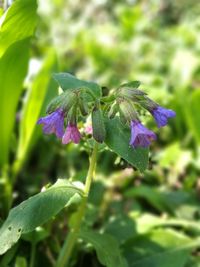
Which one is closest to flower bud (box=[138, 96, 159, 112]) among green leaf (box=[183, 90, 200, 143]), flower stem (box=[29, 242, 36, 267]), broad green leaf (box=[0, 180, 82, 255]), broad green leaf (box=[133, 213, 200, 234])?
broad green leaf (box=[0, 180, 82, 255])

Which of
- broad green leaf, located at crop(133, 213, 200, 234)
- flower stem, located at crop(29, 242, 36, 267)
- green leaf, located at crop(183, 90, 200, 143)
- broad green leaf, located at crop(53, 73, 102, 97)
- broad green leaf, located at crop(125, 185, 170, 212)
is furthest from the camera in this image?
green leaf, located at crop(183, 90, 200, 143)

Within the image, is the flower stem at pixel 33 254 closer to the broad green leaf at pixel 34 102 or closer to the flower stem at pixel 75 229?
the flower stem at pixel 75 229

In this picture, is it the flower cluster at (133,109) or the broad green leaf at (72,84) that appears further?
the broad green leaf at (72,84)

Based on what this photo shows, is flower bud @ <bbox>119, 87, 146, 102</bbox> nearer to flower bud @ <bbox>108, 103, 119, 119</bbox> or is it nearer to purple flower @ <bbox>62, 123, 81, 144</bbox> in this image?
flower bud @ <bbox>108, 103, 119, 119</bbox>

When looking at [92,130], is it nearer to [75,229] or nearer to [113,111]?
[113,111]

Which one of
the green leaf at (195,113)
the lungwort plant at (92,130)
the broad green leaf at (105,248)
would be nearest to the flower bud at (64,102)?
the lungwort plant at (92,130)

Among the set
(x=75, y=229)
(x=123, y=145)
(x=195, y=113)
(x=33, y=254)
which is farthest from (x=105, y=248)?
(x=195, y=113)
